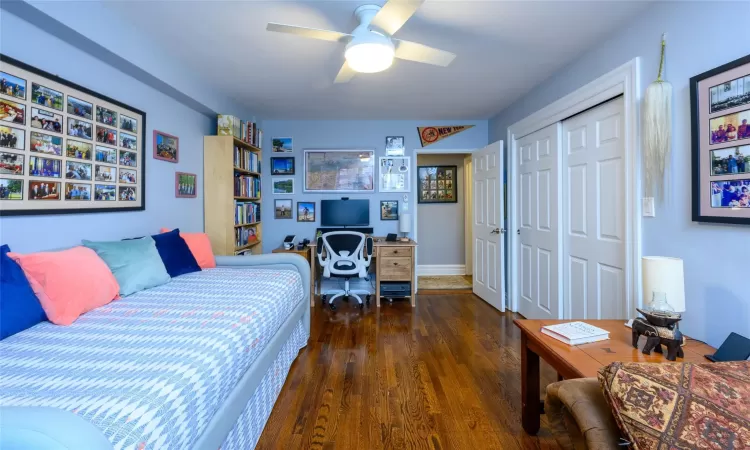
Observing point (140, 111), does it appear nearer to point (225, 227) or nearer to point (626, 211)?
point (225, 227)

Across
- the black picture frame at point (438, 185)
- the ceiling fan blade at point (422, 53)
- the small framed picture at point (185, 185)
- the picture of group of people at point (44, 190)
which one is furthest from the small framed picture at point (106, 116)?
the black picture frame at point (438, 185)

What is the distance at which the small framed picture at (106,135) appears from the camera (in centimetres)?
206

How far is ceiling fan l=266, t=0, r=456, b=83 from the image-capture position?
172 cm

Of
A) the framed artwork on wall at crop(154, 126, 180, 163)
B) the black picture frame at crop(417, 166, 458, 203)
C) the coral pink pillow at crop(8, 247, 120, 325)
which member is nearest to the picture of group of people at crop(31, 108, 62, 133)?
the coral pink pillow at crop(8, 247, 120, 325)

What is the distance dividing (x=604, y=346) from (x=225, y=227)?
3144 mm

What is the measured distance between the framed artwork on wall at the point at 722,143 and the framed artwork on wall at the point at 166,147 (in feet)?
11.1

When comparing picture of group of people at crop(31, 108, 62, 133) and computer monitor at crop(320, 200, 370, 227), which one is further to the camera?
computer monitor at crop(320, 200, 370, 227)

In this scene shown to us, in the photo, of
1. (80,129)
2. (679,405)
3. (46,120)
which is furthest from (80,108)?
(679,405)

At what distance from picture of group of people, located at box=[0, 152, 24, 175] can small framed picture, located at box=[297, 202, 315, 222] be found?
2909 millimetres

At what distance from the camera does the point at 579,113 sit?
2.60 metres

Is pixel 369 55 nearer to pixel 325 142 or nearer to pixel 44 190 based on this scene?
pixel 44 190

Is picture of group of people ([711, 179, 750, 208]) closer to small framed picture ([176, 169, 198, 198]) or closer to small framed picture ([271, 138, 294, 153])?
small framed picture ([176, 169, 198, 198])

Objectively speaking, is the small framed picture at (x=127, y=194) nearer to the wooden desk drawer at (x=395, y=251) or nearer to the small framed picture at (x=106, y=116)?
the small framed picture at (x=106, y=116)

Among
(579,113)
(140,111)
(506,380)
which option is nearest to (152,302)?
(140,111)
